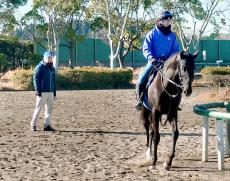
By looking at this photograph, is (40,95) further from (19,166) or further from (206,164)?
(206,164)

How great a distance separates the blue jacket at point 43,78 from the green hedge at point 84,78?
16.7 m

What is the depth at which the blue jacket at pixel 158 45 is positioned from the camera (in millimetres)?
8891

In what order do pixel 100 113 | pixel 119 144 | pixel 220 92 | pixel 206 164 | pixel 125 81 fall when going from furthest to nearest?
pixel 125 81 → pixel 220 92 → pixel 100 113 → pixel 119 144 → pixel 206 164

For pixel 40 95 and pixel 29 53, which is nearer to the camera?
pixel 40 95

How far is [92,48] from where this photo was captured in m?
47.9

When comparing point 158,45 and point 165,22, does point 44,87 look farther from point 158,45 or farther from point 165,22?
point 165,22

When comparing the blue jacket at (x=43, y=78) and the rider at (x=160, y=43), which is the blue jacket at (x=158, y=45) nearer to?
the rider at (x=160, y=43)

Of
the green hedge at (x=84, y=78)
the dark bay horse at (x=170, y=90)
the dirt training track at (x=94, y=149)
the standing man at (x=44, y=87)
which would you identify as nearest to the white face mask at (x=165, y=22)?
the dark bay horse at (x=170, y=90)

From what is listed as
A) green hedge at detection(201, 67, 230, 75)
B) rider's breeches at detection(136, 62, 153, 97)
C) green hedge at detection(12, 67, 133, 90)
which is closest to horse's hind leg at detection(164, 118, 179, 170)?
rider's breeches at detection(136, 62, 153, 97)

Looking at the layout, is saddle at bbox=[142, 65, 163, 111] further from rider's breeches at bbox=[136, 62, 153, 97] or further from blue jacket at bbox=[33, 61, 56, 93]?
blue jacket at bbox=[33, 61, 56, 93]

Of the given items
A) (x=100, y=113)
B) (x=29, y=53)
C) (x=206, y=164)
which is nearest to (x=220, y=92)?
(x=100, y=113)

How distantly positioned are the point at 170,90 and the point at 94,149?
8.05 ft

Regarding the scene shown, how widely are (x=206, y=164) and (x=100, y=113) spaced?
8440 millimetres

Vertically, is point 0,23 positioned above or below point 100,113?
above
